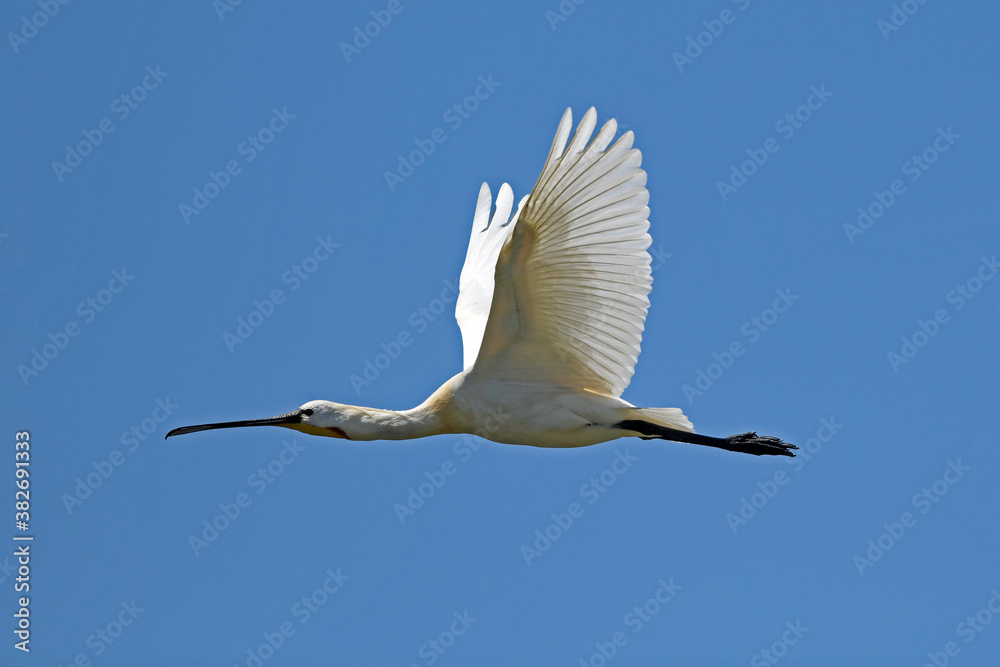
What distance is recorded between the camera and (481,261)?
12914 mm

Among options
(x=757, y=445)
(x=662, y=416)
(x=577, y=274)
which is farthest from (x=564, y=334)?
(x=757, y=445)

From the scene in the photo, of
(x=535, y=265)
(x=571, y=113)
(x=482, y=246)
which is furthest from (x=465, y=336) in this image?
(x=571, y=113)

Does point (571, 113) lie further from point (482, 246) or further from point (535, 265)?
point (482, 246)

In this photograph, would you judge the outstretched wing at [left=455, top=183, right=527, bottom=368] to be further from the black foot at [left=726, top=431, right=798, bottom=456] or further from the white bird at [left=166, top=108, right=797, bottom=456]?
the black foot at [left=726, top=431, right=798, bottom=456]

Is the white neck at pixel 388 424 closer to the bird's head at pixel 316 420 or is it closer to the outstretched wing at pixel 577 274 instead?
the bird's head at pixel 316 420

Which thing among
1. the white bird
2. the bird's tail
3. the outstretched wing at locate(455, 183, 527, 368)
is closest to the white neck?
the white bird

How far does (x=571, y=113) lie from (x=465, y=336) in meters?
4.20

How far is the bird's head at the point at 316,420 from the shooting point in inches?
426

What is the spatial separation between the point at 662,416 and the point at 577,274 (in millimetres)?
1682

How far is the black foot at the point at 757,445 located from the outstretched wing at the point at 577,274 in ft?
4.09

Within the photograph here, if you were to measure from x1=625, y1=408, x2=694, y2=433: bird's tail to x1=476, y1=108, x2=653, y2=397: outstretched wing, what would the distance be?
25 cm

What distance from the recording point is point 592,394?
409 inches

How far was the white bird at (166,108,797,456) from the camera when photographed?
8.89 meters

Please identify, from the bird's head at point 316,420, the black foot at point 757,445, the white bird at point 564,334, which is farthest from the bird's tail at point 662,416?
the bird's head at point 316,420
